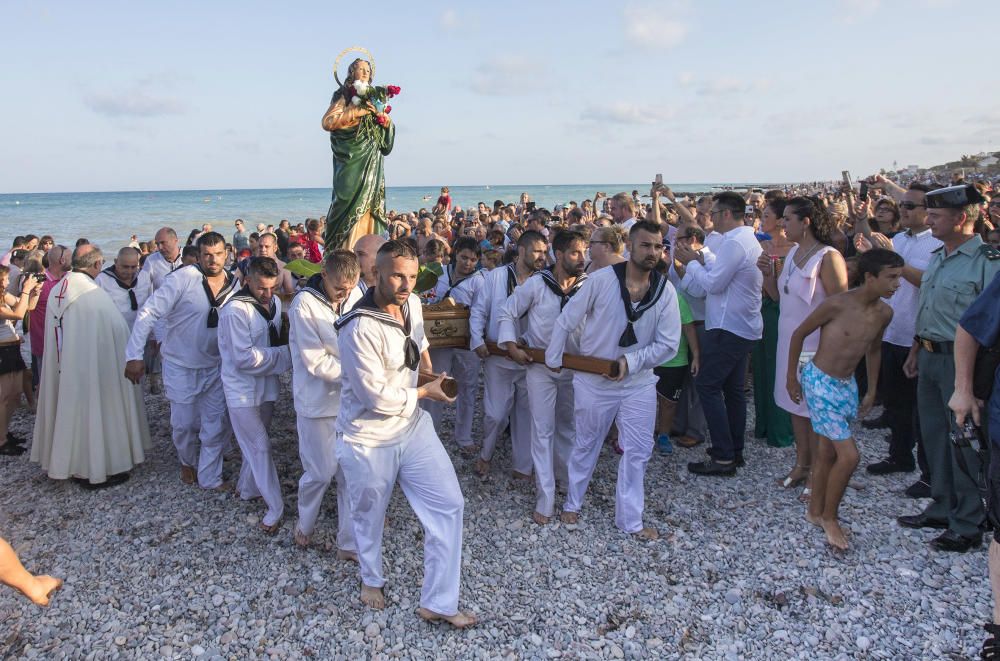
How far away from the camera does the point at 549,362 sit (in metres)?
4.94

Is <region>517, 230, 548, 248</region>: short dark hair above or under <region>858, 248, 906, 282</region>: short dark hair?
above

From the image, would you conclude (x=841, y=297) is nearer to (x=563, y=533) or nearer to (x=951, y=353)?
(x=951, y=353)

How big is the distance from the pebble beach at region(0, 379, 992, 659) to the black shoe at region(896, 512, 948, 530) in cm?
7

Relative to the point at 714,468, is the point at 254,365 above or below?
above

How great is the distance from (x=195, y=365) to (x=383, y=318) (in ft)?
9.48

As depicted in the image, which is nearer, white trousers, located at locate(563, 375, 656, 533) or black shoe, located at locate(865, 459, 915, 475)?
white trousers, located at locate(563, 375, 656, 533)

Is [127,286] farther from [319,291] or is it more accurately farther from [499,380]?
[499,380]

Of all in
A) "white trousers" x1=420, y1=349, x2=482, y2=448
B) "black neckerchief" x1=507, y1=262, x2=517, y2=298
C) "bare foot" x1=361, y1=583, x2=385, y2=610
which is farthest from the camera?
"white trousers" x1=420, y1=349, x2=482, y2=448

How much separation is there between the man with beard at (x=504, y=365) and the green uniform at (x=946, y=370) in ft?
9.38

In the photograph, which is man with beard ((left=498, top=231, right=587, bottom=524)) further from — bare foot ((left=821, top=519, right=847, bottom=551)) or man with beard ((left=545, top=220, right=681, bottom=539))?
bare foot ((left=821, top=519, right=847, bottom=551))

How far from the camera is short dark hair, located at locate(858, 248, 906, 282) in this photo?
4.32 meters

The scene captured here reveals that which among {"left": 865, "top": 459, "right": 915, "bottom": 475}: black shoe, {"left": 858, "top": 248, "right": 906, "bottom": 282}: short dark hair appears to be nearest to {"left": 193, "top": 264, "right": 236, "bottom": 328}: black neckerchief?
{"left": 858, "top": 248, "right": 906, "bottom": 282}: short dark hair

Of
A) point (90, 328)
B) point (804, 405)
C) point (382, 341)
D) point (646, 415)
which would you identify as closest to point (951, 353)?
point (804, 405)

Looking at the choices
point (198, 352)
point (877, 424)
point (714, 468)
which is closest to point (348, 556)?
point (198, 352)
